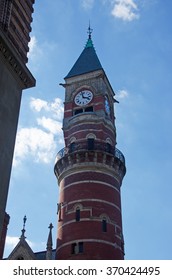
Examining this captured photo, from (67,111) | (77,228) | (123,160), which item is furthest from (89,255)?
(67,111)

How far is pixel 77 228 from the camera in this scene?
2905 cm

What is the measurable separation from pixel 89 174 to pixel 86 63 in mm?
12806

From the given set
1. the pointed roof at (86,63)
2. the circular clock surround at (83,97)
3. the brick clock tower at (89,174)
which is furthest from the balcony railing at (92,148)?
the pointed roof at (86,63)

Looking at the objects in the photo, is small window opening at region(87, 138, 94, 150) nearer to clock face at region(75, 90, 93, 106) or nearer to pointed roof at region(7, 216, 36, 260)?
clock face at region(75, 90, 93, 106)

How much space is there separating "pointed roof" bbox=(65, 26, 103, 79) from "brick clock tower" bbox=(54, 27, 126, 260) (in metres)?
0.19

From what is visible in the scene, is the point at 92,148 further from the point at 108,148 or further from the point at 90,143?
the point at 108,148

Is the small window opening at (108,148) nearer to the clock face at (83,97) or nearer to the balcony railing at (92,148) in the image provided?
the balcony railing at (92,148)

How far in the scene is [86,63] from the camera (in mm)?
39938

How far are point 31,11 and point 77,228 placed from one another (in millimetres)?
16002

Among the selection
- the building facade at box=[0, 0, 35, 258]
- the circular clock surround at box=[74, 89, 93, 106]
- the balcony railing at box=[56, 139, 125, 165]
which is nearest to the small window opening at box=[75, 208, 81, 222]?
the balcony railing at box=[56, 139, 125, 165]

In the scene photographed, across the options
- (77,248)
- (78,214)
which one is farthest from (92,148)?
(77,248)

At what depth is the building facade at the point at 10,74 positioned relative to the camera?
14164 millimetres

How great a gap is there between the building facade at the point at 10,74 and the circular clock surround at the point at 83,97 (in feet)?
62.6
